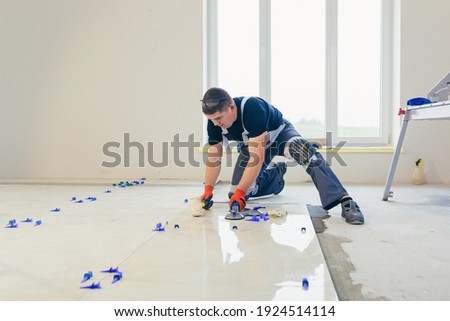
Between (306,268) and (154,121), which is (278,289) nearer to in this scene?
(306,268)

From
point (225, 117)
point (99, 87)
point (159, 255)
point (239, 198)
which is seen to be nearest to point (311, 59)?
point (99, 87)

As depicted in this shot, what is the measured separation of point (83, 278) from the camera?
1302 millimetres

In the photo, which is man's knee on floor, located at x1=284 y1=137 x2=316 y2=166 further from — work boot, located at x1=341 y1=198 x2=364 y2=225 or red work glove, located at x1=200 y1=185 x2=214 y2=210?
red work glove, located at x1=200 y1=185 x2=214 y2=210

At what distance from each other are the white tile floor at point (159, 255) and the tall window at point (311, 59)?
6.35 feet

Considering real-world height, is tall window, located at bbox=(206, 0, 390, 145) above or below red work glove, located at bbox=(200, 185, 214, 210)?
above

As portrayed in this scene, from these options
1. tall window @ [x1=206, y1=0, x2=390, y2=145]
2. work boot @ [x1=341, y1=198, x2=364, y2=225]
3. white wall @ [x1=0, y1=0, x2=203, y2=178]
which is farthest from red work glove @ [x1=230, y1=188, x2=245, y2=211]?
tall window @ [x1=206, y1=0, x2=390, y2=145]

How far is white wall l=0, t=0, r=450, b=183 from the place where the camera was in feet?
13.6

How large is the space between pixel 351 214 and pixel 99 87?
2.96m

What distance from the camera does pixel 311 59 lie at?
14.1ft

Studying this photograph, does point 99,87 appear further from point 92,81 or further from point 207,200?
point 207,200

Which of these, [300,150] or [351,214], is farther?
[300,150]

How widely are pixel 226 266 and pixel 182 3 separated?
3.28m

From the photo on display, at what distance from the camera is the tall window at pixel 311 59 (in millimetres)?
4219

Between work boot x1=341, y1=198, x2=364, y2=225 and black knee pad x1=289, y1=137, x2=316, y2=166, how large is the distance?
30cm
